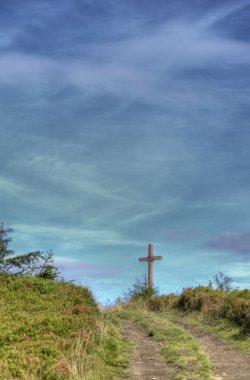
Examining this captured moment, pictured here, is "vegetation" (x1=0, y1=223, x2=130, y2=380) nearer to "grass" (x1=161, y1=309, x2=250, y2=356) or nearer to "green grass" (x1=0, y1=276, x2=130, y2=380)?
"green grass" (x1=0, y1=276, x2=130, y2=380)

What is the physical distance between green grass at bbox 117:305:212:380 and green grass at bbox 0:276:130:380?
1.51 meters

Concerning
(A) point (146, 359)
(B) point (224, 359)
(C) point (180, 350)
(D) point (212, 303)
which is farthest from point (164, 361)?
(D) point (212, 303)

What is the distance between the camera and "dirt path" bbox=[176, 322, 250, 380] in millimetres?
15883

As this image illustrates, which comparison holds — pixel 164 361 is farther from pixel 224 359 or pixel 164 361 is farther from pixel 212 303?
pixel 212 303

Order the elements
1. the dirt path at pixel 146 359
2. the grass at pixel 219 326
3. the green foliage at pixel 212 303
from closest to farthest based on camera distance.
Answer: the dirt path at pixel 146 359 → the grass at pixel 219 326 → the green foliage at pixel 212 303

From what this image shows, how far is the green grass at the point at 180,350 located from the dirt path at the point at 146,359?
262mm

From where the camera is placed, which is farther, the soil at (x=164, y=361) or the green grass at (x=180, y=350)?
the soil at (x=164, y=361)

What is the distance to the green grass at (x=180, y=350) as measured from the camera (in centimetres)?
1546

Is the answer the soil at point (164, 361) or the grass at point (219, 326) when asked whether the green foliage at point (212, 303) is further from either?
the soil at point (164, 361)

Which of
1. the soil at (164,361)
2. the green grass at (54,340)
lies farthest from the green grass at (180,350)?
the green grass at (54,340)

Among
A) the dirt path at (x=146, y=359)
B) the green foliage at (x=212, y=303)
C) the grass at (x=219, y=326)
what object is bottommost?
the dirt path at (x=146, y=359)

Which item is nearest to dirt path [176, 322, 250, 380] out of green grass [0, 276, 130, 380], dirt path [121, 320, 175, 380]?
dirt path [121, 320, 175, 380]

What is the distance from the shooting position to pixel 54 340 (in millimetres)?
17125

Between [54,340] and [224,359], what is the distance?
5.65 m
